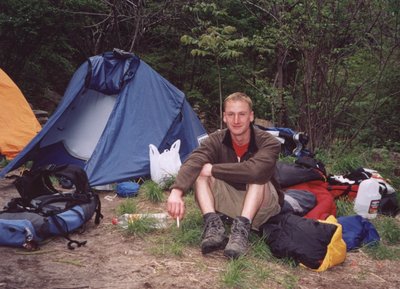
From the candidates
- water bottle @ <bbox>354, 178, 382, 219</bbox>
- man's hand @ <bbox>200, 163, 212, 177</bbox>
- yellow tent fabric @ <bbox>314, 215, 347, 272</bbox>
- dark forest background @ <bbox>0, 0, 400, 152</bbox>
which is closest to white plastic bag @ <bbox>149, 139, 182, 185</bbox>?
man's hand @ <bbox>200, 163, 212, 177</bbox>

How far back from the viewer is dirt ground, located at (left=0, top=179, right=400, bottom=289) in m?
2.85

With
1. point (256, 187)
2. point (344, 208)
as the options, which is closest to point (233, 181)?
point (256, 187)

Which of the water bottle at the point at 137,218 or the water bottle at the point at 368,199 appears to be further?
the water bottle at the point at 368,199

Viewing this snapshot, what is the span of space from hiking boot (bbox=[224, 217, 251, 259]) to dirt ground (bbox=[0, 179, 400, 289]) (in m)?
0.10

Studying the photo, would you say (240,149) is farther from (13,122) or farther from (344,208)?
(13,122)

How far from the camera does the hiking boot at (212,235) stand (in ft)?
10.8

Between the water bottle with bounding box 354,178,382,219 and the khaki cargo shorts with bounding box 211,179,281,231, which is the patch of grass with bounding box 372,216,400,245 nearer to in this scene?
the water bottle with bounding box 354,178,382,219

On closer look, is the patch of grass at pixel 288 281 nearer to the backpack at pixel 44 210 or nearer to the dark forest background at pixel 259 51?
the backpack at pixel 44 210

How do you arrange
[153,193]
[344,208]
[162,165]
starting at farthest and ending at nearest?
[162,165], [153,193], [344,208]

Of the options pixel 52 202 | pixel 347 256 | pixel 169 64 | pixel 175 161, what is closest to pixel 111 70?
pixel 175 161

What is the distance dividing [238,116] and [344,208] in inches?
70.6

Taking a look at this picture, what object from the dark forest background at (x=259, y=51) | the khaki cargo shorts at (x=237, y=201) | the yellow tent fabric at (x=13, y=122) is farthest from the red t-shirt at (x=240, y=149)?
the yellow tent fabric at (x=13, y=122)

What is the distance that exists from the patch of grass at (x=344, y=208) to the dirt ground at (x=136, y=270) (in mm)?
888

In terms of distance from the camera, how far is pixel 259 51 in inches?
327
